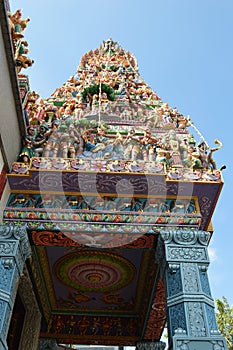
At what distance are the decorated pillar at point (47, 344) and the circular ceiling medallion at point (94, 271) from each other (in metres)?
1.56

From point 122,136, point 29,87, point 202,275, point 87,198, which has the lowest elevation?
point 202,275

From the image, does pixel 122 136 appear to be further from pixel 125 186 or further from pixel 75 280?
pixel 75 280

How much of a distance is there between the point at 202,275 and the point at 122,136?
3.64 metres

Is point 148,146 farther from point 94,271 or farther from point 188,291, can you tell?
point 188,291

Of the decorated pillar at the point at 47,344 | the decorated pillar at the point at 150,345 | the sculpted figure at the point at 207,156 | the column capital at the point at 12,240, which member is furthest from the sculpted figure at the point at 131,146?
the decorated pillar at the point at 47,344

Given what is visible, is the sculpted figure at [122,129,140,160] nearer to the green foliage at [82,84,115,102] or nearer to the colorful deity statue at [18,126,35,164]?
the colorful deity statue at [18,126,35,164]

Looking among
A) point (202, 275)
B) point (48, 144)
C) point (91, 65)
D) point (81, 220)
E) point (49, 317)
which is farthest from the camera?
point (91, 65)

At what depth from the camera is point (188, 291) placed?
5.60m

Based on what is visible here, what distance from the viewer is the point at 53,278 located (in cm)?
853

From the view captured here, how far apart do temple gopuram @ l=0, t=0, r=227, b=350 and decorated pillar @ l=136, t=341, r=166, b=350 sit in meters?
0.02

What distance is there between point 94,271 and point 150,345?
241 centimetres

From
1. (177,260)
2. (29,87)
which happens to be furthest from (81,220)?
(29,87)

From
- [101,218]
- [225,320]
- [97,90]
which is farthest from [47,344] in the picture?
[225,320]

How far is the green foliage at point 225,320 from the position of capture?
544 inches
